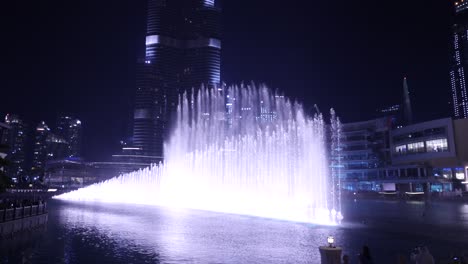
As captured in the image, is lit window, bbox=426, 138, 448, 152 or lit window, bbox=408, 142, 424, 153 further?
lit window, bbox=408, 142, 424, 153

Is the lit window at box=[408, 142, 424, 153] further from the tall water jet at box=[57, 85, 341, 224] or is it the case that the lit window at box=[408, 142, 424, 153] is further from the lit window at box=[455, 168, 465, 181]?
the tall water jet at box=[57, 85, 341, 224]

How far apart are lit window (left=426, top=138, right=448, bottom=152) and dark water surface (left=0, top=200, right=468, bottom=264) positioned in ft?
202

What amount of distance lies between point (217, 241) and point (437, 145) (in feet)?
264

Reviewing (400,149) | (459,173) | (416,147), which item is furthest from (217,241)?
(400,149)

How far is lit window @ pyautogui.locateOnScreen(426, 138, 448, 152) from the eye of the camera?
280 ft

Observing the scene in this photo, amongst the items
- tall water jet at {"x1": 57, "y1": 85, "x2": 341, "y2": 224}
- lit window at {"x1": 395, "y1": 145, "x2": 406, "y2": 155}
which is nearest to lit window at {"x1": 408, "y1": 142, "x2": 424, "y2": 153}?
lit window at {"x1": 395, "y1": 145, "x2": 406, "y2": 155}

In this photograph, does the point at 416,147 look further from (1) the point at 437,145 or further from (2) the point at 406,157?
(1) the point at 437,145

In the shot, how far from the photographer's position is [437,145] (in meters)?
87.4

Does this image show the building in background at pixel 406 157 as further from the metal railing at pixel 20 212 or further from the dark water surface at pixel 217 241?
the metal railing at pixel 20 212

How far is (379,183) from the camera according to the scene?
354ft

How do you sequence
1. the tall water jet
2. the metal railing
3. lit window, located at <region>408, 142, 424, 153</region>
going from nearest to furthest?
the metal railing < the tall water jet < lit window, located at <region>408, 142, 424, 153</region>

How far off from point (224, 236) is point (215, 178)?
4110 cm

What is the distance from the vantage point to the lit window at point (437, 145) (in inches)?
3365

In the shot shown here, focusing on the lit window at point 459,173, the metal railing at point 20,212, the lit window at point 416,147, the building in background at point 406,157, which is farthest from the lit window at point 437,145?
the metal railing at point 20,212
